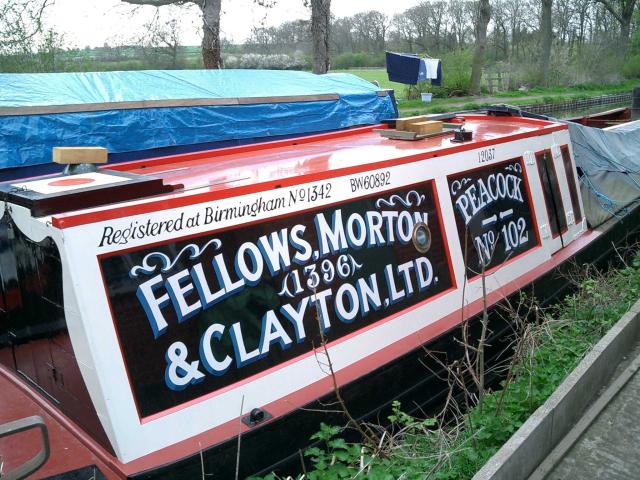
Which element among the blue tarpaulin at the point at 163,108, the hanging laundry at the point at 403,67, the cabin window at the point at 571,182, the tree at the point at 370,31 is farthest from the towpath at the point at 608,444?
the tree at the point at 370,31

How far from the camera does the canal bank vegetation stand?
2.89 meters

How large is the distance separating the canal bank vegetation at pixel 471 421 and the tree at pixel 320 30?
953 centimetres

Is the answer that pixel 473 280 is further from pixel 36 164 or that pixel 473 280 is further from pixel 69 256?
pixel 36 164

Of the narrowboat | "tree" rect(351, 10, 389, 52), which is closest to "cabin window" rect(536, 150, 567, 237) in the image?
the narrowboat

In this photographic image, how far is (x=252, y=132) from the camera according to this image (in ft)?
21.8

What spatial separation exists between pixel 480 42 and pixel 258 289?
25.8m

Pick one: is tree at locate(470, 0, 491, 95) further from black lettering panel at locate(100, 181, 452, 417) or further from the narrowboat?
black lettering panel at locate(100, 181, 452, 417)

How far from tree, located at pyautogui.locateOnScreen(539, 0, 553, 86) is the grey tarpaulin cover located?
2731cm

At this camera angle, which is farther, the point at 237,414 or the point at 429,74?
the point at 429,74

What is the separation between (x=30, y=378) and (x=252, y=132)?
413 centimetres

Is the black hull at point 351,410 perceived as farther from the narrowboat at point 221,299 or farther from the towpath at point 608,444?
the towpath at point 608,444

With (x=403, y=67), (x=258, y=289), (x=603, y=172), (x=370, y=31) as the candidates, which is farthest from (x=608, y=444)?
(x=370, y=31)

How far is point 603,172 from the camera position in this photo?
22.9 ft

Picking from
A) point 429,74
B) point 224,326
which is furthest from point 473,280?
point 429,74
